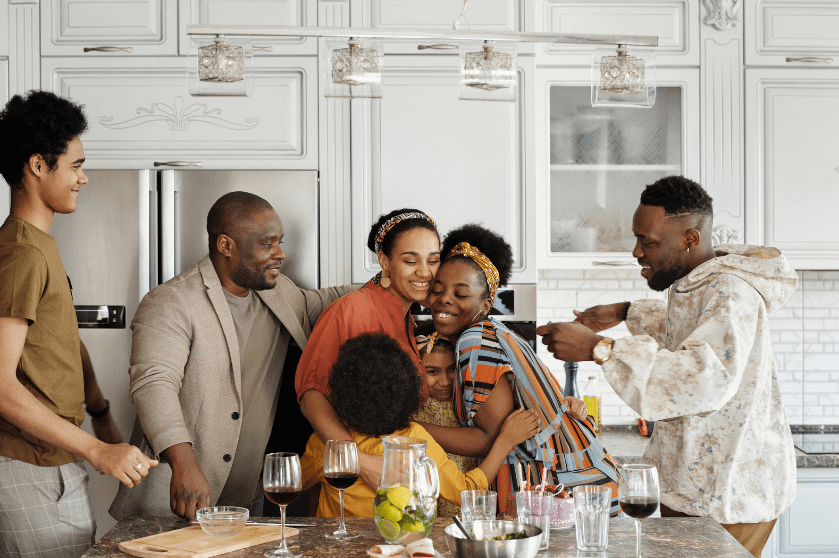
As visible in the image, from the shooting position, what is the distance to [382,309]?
218 centimetres

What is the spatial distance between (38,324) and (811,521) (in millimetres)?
2664

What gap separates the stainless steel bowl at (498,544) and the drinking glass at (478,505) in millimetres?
103

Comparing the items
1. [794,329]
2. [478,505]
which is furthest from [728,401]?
[794,329]

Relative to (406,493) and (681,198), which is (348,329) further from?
(681,198)

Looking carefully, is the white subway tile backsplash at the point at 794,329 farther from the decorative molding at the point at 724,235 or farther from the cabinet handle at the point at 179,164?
the cabinet handle at the point at 179,164

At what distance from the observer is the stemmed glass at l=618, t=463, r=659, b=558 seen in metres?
1.41

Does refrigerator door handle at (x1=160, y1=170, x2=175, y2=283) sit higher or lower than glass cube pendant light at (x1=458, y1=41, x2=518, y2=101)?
lower

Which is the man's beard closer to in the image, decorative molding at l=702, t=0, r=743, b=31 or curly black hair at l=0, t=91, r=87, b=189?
curly black hair at l=0, t=91, r=87, b=189

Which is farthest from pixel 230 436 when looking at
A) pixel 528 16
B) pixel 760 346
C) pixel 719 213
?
pixel 719 213

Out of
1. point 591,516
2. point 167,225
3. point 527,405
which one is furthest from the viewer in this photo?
point 167,225

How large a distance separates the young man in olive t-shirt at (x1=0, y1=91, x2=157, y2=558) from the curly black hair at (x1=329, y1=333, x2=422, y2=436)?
46 cm

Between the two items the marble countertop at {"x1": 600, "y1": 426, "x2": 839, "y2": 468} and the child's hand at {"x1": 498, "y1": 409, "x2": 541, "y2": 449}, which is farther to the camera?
the marble countertop at {"x1": 600, "y1": 426, "x2": 839, "y2": 468}

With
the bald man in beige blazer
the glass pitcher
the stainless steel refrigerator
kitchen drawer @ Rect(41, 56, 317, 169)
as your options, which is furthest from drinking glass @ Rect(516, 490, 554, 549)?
kitchen drawer @ Rect(41, 56, 317, 169)

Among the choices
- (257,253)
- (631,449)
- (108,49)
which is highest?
(108,49)
